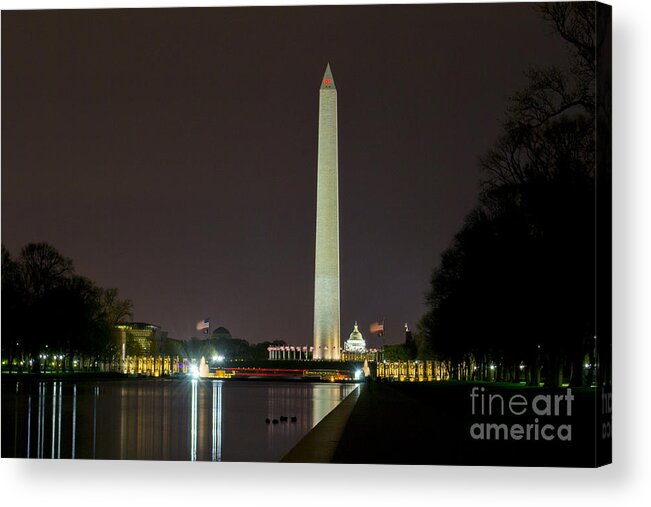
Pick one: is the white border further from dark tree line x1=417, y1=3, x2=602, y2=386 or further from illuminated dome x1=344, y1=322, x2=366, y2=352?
illuminated dome x1=344, y1=322, x2=366, y2=352

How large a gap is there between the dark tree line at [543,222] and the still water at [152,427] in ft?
23.1

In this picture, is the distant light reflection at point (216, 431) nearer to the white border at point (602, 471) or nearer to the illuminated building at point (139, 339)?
the white border at point (602, 471)

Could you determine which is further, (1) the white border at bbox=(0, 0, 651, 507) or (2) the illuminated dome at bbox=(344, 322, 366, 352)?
(2) the illuminated dome at bbox=(344, 322, 366, 352)

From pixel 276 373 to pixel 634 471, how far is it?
261ft

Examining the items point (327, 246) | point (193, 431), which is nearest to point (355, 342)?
point (327, 246)

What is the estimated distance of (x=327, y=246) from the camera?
345 feet

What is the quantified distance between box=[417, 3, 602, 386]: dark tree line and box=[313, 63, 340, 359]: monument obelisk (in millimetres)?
48822

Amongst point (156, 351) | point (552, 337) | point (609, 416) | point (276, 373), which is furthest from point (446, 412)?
point (156, 351)

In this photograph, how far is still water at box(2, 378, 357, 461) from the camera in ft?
83.7

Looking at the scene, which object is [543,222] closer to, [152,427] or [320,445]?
[152,427]

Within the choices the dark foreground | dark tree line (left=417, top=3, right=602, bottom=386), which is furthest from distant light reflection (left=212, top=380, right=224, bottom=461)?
dark tree line (left=417, top=3, right=602, bottom=386)

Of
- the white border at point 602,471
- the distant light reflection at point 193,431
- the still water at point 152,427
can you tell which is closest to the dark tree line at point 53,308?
the still water at point 152,427

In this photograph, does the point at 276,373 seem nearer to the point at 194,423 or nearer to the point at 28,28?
the point at 194,423

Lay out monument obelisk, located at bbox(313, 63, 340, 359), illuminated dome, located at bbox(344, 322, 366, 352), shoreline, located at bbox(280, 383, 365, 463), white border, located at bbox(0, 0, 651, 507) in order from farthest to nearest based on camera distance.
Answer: illuminated dome, located at bbox(344, 322, 366, 352) < monument obelisk, located at bbox(313, 63, 340, 359) < shoreline, located at bbox(280, 383, 365, 463) < white border, located at bbox(0, 0, 651, 507)
